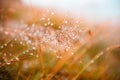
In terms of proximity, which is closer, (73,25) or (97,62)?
(73,25)

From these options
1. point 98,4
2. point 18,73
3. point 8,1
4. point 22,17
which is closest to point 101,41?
point 98,4

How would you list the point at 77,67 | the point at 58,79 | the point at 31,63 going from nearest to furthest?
the point at 58,79 → the point at 31,63 → the point at 77,67

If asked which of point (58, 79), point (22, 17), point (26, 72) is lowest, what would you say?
point (58, 79)

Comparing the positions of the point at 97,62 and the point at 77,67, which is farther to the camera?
the point at 97,62

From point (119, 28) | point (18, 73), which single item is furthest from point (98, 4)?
point (18, 73)

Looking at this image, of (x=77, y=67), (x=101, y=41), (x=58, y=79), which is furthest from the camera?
(x=101, y=41)

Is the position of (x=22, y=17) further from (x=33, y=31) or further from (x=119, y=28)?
(x=33, y=31)

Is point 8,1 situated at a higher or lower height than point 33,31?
higher

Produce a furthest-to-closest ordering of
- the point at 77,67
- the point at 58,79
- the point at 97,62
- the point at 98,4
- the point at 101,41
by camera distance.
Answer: the point at 98,4, the point at 101,41, the point at 97,62, the point at 77,67, the point at 58,79

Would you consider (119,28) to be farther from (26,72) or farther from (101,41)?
(26,72)
